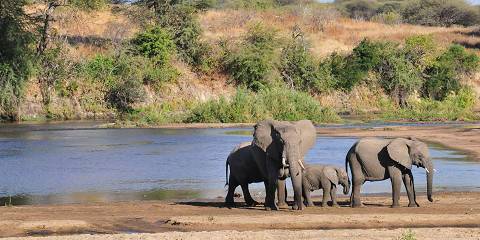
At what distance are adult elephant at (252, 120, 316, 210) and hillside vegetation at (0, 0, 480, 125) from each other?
112 ft

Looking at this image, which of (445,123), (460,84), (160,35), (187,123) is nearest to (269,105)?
(187,123)

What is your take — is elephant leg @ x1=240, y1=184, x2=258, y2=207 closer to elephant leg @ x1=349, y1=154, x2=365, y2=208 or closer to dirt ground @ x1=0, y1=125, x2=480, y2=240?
dirt ground @ x1=0, y1=125, x2=480, y2=240

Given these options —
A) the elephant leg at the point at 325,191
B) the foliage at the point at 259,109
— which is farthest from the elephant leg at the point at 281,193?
the foliage at the point at 259,109

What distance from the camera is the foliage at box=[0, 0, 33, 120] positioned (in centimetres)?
3806

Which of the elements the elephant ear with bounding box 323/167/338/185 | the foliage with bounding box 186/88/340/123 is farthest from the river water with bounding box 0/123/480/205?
the foliage with bounding box 186/88/340/123

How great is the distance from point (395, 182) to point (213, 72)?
167ft

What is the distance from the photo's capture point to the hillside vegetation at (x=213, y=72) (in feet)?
186

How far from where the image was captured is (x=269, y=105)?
5403 cm

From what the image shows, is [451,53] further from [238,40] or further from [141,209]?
[141,209]

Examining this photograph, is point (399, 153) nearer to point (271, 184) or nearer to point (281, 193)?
point (281, 193)

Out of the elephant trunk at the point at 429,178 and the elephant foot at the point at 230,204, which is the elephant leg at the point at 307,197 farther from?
the elephant trunk at the point at 429,178

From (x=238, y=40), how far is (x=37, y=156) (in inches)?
1483

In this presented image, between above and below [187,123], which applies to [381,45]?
above

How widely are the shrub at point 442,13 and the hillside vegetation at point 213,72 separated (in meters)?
30.8
